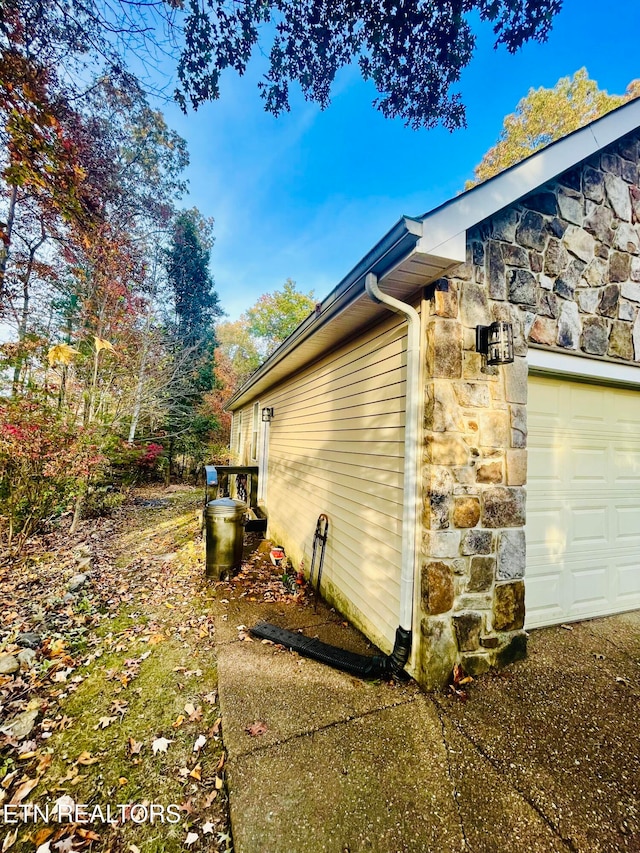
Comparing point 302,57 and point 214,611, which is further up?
point 302,57

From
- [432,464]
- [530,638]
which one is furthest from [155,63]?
[530,638]

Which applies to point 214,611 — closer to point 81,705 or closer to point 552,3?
point 81,705

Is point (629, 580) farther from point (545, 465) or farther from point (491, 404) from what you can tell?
point (491, 404)

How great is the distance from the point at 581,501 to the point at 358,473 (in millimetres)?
2022

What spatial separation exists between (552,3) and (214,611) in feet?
20.0

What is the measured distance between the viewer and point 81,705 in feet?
8.02

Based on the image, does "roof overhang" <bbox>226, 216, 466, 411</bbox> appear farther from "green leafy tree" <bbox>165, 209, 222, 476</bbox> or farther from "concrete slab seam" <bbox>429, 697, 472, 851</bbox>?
"green leafy tree" <bbox>165, 209, 222, 476</bbox>

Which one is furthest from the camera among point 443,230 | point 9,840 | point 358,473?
point 358,473

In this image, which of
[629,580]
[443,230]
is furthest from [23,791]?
[629,580]

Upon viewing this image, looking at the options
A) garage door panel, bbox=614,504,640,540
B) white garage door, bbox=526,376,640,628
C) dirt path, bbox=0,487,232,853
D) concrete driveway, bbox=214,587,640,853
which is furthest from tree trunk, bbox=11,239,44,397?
garage door panel, bbox=614,504,640,540

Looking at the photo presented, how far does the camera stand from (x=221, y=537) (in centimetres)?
457

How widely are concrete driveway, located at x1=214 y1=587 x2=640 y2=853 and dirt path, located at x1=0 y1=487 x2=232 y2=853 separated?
0.23 meters

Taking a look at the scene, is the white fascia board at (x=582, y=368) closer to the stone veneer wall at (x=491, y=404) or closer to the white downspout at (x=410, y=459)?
the stone veneer wall at (x=491, y=404)

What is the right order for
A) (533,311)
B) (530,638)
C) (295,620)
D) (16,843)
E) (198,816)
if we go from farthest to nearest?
(295,620)
(530,638)
(533,311)
(198,816)
(16,843)
